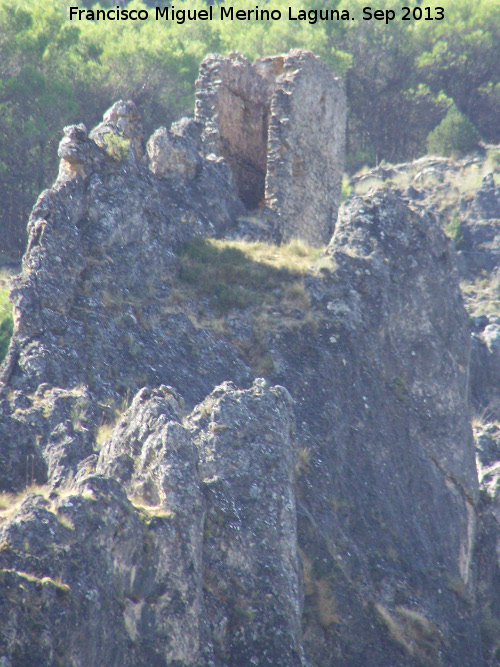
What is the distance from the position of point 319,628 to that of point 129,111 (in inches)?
380

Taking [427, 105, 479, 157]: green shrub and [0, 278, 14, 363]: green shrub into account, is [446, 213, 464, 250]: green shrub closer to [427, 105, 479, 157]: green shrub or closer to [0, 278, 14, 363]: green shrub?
[427, 105, 479, 157]: green shrub

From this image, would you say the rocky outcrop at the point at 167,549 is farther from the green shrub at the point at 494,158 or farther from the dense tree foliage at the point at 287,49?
the green shrub at the point at 494,158

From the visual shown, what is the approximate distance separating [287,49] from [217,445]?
95.7 ft

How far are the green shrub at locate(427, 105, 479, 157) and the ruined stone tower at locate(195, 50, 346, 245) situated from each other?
42.6 ft

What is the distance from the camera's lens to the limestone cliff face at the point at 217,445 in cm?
580

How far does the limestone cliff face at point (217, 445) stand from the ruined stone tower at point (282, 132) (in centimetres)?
253

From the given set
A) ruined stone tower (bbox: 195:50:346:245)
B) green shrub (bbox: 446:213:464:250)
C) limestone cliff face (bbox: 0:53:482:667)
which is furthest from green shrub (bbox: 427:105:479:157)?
limestone cliff face (bbox: 0:53:482:667)

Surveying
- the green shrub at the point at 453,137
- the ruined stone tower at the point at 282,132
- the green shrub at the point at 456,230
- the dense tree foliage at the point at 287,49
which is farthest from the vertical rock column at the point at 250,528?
the green shrub at the point at 453,137

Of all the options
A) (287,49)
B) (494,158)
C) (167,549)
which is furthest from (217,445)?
(287,49)

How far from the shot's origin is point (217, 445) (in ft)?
25.6

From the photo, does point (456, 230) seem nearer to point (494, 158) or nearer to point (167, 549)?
point (494, 158)

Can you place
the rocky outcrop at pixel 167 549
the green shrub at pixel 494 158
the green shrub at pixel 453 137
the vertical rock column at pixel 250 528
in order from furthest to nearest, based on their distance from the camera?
1. the green shrub at pixel 453 137
2. the green shrub at pixel 494 158
3. the vertical rock column at pixel 250 528
4. the rocky outcrop at pixel 167 549

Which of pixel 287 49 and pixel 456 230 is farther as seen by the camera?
pixel 287 49

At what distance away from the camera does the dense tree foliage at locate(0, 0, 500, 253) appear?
86.9 ft
